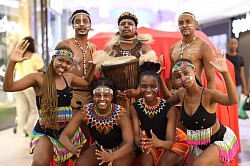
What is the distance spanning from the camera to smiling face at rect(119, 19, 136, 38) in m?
3.04

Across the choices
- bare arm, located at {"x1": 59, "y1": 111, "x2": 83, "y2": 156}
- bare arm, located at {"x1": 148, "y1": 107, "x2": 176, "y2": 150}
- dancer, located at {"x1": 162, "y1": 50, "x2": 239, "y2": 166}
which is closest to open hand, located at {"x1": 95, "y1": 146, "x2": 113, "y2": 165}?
bare arm, located at {"x1": 59, "y1": 111, "x2": 83, "y2": 156}

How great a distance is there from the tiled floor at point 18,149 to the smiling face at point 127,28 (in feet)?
6.71

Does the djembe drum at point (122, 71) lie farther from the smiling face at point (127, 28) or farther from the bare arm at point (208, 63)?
the bare arm at point (208, 63)

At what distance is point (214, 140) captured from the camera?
2.49 meters

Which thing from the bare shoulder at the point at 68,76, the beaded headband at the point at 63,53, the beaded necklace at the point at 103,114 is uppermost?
the beaded headband at the point at 63,53

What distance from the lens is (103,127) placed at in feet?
8.52

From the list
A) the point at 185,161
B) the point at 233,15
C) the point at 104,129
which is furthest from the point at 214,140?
the point at 233,15

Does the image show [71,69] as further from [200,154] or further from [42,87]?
[200,154]

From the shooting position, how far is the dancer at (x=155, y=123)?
2.60 meters

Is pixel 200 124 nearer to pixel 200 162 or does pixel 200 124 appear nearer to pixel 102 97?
pixel 200 162

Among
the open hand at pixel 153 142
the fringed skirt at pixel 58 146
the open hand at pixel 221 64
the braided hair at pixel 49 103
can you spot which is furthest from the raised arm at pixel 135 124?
the open hand at pixel 221 64

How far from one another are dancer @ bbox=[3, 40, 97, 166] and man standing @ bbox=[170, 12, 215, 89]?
0.96 metres

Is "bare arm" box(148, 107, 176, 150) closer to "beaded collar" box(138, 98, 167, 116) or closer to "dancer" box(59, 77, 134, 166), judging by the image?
"beaded collar" box(138, 98, 167, 116)

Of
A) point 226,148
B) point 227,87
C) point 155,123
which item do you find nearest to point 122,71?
point 155,123
